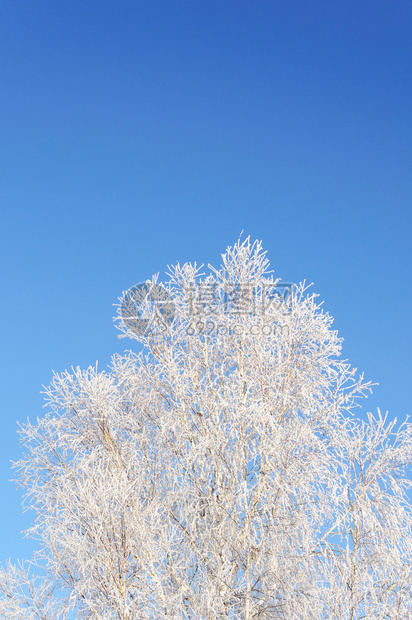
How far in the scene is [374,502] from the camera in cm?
732

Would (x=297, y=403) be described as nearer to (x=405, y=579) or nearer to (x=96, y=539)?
(x=405, y=579)

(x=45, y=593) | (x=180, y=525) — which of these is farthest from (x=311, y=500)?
(x=45, y=593)

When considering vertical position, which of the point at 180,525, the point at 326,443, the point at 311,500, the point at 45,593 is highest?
the point at 326,443

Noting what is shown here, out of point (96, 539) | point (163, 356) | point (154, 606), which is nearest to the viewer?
point (96, 539)

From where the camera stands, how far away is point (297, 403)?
312 inches

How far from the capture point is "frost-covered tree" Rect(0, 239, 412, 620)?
22.1 ft

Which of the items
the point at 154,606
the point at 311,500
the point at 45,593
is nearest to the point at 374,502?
the point at 311,500

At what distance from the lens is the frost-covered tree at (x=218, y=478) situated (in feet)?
22.1

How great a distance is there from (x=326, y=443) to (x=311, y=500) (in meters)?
0.79

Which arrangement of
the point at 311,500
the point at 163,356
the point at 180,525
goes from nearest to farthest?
the point at 311,500 < the point at 180,525 < the point at 163,356

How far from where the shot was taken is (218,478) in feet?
24.5

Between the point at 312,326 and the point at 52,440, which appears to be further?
the point at 52,440

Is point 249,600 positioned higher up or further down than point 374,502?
further down

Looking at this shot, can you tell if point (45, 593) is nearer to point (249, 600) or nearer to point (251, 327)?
point (249, 600)
